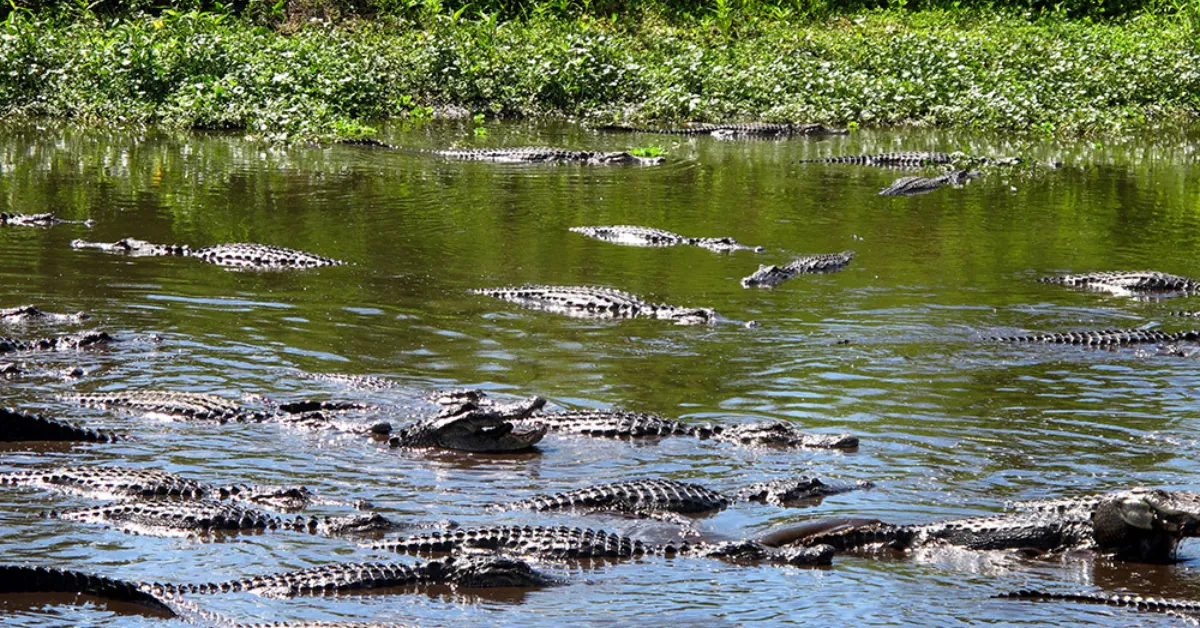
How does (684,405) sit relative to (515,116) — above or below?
below

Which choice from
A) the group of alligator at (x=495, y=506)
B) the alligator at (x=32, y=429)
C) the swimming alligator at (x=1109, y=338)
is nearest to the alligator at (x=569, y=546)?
the group of alligator at (x=495, y=506)

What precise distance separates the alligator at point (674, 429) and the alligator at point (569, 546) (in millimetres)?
1696

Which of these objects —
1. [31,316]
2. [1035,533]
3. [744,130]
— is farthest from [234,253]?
[744,130]

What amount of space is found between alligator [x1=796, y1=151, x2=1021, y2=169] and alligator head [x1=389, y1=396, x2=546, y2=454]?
41.5 ft

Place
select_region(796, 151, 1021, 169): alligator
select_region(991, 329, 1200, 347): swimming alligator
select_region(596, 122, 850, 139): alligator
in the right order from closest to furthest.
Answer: select_region(991, 329, 1200, 347): swimming alligator → select_region(796, 151, 1021, 169): alligator → select_region(596, 122, 850, 139): alligator

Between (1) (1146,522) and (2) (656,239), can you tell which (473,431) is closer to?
(1) (1146,522)

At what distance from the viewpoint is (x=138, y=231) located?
14539mm

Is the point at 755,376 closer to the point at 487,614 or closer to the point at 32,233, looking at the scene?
the point at 487,614

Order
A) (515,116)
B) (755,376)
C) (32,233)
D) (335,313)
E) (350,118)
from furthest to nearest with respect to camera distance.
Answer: (515,116)
(350,118)
(32,233)
(335,313)
(755,376)

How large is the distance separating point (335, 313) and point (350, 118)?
12.1m

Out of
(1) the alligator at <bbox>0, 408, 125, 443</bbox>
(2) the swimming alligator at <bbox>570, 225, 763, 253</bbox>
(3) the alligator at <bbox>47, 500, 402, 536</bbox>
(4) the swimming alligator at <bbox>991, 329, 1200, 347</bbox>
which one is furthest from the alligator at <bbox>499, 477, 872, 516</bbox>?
(2) the swimming alligator at <bbox>570, 225, 763, 253</bbox>

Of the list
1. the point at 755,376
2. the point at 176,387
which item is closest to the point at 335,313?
the point at 176,387

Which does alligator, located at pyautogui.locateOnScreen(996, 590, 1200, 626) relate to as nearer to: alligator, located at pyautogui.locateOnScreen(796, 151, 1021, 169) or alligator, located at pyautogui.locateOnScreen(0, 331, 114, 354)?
alligator, located at pyautogui.locateOnScreen(0, 331, 114, 354)

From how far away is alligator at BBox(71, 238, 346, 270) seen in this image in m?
12.9
